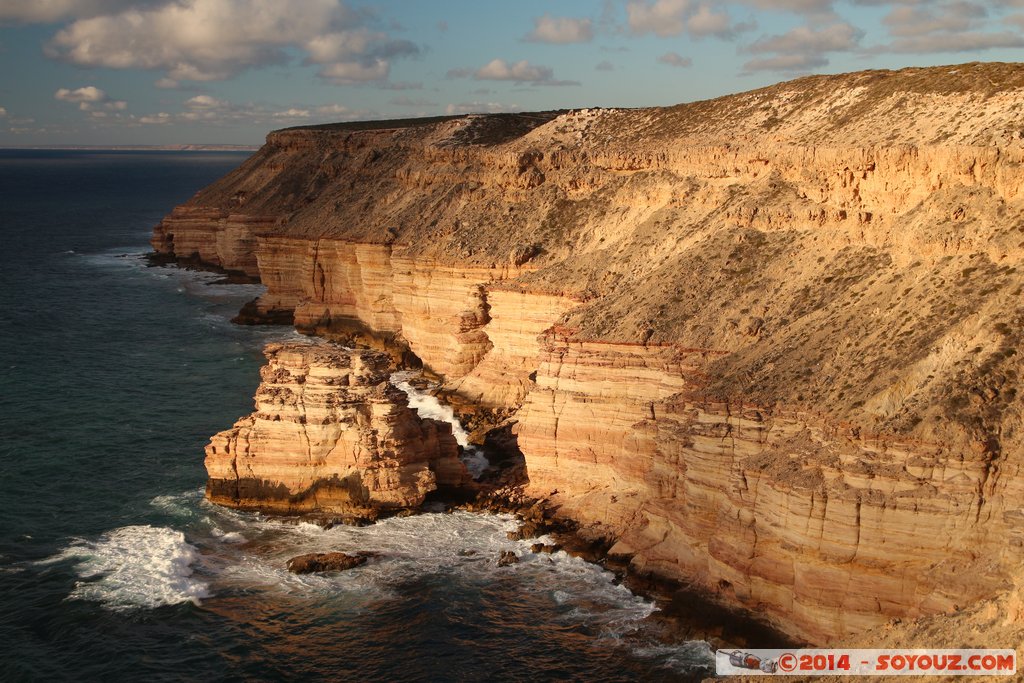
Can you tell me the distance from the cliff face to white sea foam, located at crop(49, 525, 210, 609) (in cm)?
1310

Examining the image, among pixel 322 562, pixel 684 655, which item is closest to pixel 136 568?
pixel 322 562

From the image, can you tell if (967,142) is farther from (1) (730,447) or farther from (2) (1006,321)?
(1) (730,447)

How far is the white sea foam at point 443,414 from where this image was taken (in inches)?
1752

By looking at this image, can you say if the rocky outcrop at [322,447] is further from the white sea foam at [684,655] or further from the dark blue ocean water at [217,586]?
the white sea foam at [684,655]

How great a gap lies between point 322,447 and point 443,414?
1309cm

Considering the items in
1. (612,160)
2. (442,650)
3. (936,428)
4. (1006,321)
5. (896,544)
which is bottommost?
(442,650)

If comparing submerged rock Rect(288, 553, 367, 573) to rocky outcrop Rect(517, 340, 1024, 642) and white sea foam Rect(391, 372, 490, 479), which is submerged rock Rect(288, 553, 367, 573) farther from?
white sea foam Rect(391, 372, 490, 479)

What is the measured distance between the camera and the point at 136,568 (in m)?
33.9

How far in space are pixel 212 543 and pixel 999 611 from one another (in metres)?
25.4

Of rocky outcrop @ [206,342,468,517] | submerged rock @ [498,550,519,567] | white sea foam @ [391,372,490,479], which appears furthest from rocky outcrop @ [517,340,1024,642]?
white sea foam @ [391,372,490,479]

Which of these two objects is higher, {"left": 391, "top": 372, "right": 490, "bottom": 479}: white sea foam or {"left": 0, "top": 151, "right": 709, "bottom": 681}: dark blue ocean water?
{"left": 391, "top": 372, "right": 490, "bottom": 479}: white sea foam

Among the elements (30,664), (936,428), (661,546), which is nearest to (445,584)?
(661,546)

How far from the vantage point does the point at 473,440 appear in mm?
46969

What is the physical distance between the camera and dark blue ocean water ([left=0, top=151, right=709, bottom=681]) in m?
28.7
